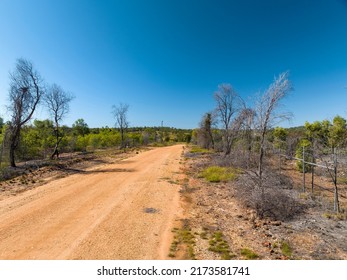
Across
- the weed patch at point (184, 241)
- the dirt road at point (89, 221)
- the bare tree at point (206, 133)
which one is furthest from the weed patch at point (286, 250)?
the bare tree at point (206, 133)

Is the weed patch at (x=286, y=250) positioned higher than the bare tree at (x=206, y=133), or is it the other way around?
the bare tree at (x=206, y=133)

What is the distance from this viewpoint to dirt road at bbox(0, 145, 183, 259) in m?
4.41

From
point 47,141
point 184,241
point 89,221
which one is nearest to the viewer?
point 184,241

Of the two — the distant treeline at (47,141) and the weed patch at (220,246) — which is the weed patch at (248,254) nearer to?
the weed patch at (220,246)

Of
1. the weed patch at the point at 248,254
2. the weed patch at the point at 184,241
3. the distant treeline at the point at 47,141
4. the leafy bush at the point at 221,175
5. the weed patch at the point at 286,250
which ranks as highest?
the distant treeline at the point at 47,141

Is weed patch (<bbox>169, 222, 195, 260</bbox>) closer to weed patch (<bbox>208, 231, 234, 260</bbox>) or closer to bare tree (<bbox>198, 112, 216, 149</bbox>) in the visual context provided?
weed patch (<bbox>208, 231, 234, 260</bbox>)

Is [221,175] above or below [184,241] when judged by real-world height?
above

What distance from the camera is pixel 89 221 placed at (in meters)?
5.98


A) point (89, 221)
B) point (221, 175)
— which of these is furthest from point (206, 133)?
point (89, 221)

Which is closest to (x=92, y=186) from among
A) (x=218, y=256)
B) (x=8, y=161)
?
(x=218, y=256)

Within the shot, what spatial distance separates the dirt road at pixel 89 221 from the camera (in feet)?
14.5

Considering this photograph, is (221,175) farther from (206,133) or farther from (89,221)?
(206,133)

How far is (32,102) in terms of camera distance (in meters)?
16.5
